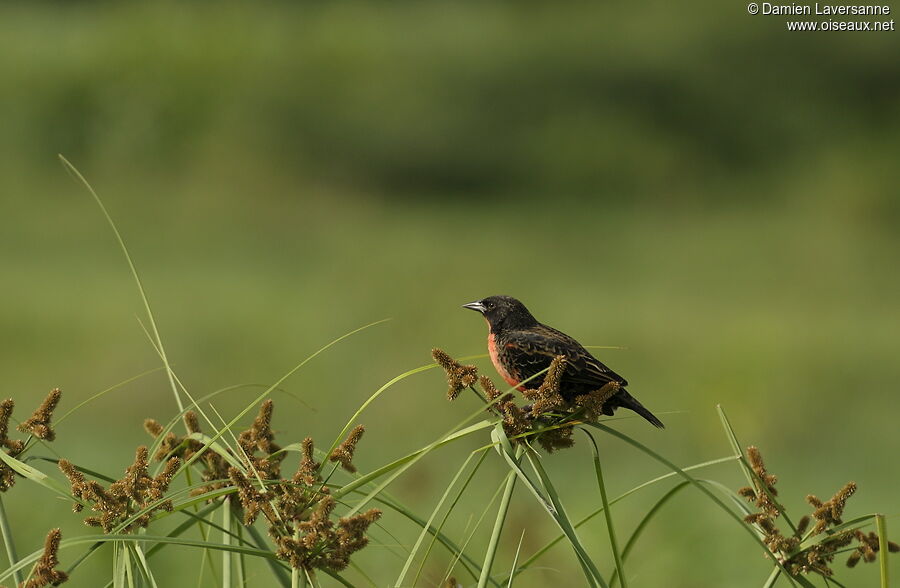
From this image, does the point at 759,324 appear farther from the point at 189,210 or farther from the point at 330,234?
the point at 189,210

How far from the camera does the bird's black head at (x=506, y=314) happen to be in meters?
2.79

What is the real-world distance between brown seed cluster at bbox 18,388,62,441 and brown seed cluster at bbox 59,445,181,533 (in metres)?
0.08

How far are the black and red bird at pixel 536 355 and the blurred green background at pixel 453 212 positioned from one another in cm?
600

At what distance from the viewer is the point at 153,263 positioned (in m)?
15.3

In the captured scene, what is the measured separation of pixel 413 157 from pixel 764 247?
5.38m

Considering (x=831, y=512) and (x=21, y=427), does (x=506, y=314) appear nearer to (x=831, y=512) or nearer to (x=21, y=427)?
(x=831, y=512)

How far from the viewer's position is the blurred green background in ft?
36.5

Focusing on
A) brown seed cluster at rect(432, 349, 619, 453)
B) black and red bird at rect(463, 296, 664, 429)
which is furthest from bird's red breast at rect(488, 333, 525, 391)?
brown seed cluster at rect(432, 349, 619, 453)

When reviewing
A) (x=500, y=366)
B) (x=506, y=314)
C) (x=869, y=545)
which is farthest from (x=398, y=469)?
(x=506, y=314)

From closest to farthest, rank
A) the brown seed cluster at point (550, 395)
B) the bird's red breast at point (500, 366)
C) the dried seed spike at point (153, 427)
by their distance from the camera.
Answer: the brown seed cluster at point (550, 395) → the dried seed spike at point (153, 427) → the bird's red breast at point (500, 366)

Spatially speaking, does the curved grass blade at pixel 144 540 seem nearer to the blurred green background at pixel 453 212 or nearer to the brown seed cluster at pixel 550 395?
the brown seed cluster at pixel 550 395

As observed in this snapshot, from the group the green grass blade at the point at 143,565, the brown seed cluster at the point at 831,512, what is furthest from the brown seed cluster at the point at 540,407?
the green grass blade at the point at 143,565

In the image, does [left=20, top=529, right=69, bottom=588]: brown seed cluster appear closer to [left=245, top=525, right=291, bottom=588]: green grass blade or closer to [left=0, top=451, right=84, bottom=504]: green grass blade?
[left=0, top=451, right=84, bottom=504]: green grass blade

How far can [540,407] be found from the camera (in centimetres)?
190
